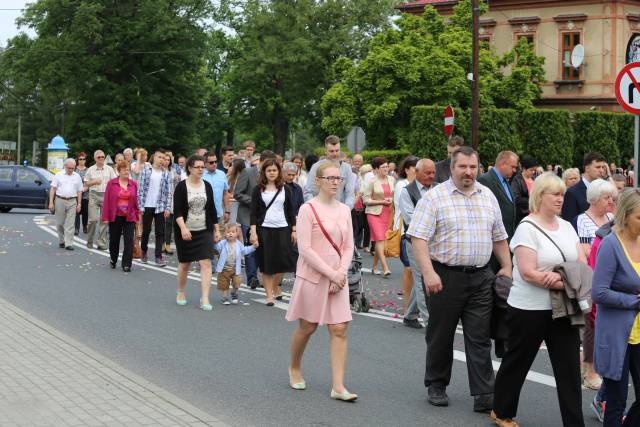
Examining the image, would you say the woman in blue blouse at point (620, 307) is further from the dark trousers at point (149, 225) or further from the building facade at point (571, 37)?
the building facade at point (571, 37)

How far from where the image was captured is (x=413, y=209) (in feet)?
35.0

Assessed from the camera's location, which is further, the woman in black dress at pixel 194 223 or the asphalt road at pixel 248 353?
the woman in black dress at pixel 194 223

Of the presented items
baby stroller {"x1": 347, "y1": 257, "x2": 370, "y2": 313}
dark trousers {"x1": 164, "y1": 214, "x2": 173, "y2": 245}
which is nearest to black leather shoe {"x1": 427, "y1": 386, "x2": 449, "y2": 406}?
baby stroller {"x1": 347, "y1": 257, "x2": 370, "y2": 313}

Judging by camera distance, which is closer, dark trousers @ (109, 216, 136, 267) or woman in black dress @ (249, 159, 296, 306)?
woman in black dress @ (249, 159, 296, 306)

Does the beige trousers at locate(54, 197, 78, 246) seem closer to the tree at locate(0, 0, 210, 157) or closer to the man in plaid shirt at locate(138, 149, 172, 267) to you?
the man in plaid shirt at locate(138, 149, 172, 267)

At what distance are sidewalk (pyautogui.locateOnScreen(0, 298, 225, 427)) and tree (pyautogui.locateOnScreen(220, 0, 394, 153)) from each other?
5341 cm

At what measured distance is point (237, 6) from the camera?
70125mm

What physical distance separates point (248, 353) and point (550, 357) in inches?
142

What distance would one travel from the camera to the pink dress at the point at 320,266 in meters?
7.48

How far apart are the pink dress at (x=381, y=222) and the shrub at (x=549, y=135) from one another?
1169 inches

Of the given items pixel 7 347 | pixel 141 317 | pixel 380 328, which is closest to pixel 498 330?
pixel 380 328

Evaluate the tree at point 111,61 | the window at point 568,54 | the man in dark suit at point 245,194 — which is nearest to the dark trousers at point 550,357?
the man in dark suit at point 245,194

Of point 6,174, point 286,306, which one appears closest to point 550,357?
point 286,306

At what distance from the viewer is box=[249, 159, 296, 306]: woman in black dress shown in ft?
41.1
